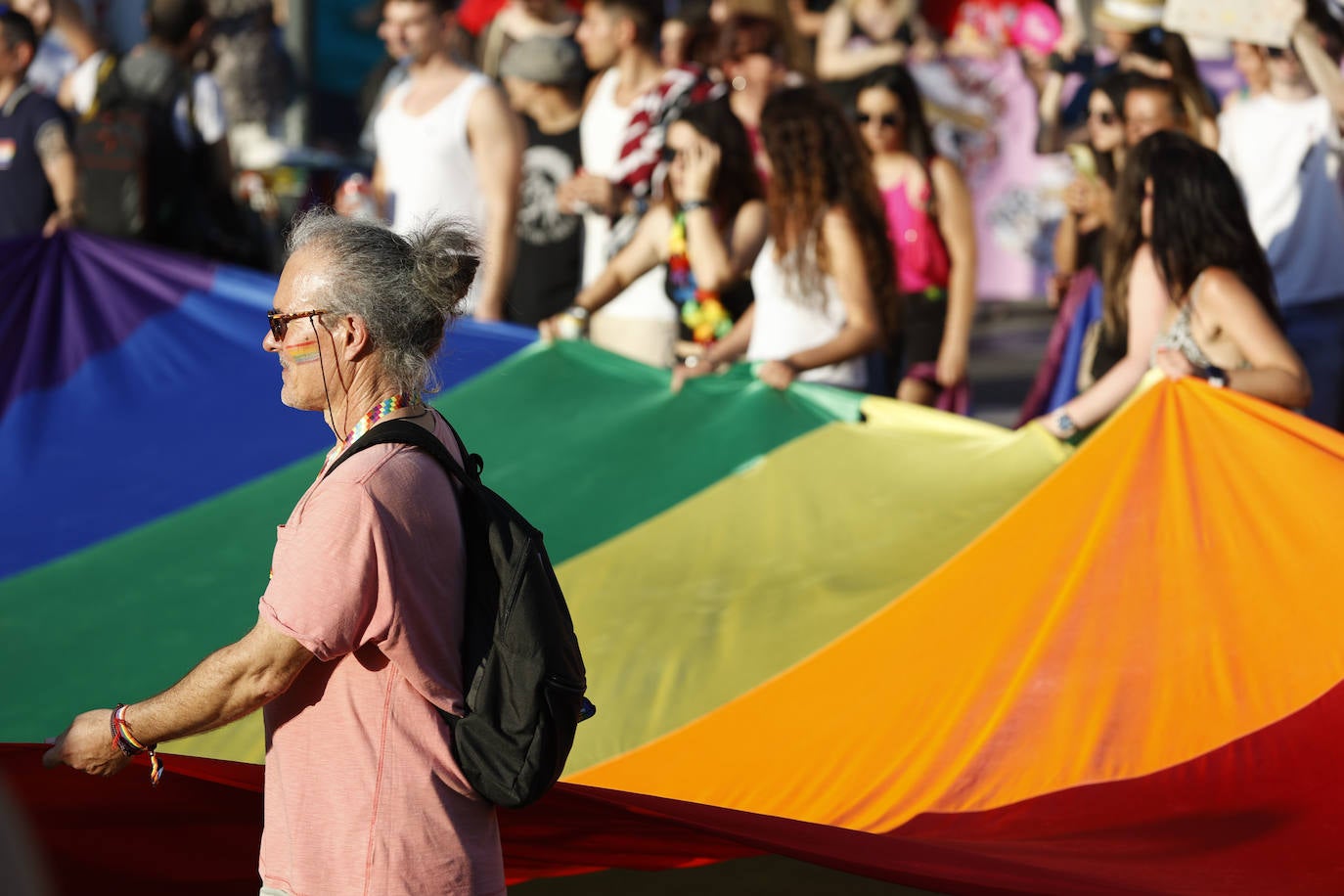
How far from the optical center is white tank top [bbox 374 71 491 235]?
6637 mm

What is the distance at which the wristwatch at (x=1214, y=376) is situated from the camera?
456 cm

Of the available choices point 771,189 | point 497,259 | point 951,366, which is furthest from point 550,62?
point 951,366

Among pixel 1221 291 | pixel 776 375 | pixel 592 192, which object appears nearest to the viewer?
pixel 1221 291

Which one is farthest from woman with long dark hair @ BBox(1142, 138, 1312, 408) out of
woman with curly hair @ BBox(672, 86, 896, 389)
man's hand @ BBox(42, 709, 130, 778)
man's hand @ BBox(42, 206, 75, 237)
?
man's hand @ BBox(42, 206, 75, 237)

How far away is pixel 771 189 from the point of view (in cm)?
580

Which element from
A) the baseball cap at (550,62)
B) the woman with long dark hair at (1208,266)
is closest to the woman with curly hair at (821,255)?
the woman with long dark hair at (1208,266)

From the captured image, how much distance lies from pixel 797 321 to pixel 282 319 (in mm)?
3296

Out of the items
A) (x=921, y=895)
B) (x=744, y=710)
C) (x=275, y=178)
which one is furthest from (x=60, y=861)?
(x=275, y=178)

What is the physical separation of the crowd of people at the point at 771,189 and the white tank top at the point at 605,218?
1 centimetres

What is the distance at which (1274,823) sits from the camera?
134 inches

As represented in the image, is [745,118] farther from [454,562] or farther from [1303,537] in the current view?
[454,562]

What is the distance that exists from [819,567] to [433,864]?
2433 mm

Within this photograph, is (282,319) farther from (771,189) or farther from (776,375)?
(771,189)

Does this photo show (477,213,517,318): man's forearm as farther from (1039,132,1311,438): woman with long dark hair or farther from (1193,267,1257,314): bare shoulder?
(1193,267,1257,314): bare shoulder
